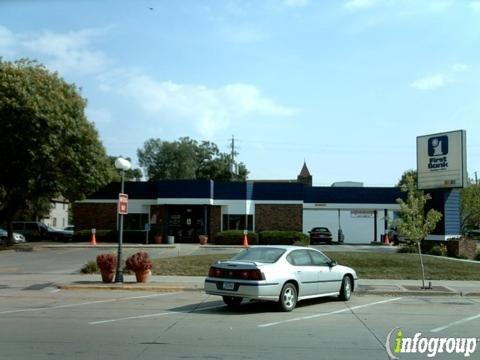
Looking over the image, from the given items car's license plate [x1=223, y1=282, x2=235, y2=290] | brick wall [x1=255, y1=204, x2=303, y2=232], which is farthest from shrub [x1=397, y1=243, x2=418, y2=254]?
car's license plate [x1=223, y1=282, x2=235, y2=290]

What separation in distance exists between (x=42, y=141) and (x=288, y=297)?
987 inches

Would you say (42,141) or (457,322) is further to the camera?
(42,141)

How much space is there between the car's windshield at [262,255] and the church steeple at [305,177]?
254 ft

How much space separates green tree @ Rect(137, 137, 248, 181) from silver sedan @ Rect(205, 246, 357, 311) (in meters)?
63.7

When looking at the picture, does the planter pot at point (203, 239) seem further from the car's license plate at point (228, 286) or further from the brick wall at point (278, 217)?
the car's license plate at point (228, 286)

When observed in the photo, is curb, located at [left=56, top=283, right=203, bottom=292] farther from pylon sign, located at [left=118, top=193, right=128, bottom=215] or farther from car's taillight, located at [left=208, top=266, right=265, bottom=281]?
car's taillight, located at [left=208, top=266, right=265, bottom=281]

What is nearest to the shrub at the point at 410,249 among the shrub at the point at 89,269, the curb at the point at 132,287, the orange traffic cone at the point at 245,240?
the orange traffic cone at the point at 245,240

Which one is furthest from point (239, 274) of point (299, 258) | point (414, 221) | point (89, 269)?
point (89, 269)

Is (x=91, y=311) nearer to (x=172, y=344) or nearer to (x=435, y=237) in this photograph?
(x=172, y=344)

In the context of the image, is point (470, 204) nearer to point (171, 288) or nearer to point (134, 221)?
point (134, 221)

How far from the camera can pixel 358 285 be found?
18.8 meters

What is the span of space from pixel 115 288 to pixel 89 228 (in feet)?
91.5

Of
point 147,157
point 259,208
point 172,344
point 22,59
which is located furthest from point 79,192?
point 147,157

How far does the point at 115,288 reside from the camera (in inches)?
707
